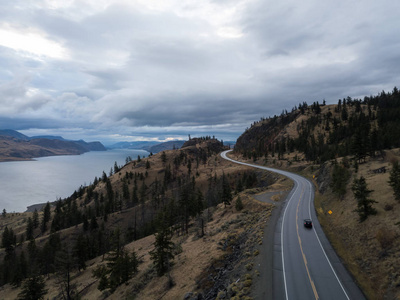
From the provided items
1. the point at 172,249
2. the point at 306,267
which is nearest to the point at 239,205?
the point at 172,249

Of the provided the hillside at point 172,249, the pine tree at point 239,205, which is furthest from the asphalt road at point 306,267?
the pine tree at point 239,205

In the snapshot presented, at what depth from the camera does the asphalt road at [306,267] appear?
19531 millimetres

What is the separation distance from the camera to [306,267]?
2358 cm

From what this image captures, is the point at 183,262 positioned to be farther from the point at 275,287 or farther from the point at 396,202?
the point at 396,202

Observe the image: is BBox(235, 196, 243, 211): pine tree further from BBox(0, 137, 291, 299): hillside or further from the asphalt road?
the asphalt road

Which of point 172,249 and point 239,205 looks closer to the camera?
point 172,249

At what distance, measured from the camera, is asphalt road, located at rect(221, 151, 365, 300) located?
19531 millimetres

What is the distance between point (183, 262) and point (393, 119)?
197 m

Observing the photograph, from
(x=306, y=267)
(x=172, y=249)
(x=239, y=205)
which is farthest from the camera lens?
(x=239, y=205)

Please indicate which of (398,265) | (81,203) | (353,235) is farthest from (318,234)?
(81,203)

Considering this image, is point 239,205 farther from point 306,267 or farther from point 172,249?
point 306,267

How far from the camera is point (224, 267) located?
29016 mm

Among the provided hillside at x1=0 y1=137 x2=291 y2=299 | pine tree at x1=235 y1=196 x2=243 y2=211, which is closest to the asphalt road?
hillside at x1=0 y1=137 x2=291 y2=299

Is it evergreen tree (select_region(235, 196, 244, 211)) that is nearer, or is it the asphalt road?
the asphalt road
